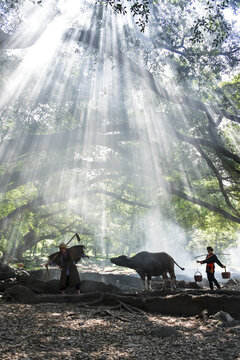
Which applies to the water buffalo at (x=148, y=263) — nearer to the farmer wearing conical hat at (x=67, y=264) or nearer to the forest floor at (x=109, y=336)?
the farmer wearing conical hat at (x=67, y=264)

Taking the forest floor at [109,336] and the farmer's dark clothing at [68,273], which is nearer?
the forest floor at [109,336]

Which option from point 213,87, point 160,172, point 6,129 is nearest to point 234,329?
point 213,87

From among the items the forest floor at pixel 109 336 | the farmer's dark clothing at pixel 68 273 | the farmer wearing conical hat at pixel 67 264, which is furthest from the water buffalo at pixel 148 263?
the forest floor at pixel 109 336

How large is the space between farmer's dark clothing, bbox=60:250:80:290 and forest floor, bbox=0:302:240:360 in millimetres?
Answer: 3157

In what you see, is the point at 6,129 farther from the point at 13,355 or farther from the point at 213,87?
the point at 13,355

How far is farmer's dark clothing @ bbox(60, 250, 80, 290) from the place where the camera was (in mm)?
12523

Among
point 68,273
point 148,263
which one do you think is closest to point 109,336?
point 68,273

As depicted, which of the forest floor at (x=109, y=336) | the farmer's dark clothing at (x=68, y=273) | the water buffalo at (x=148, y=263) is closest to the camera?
the forest floor at (x=109, y=336)

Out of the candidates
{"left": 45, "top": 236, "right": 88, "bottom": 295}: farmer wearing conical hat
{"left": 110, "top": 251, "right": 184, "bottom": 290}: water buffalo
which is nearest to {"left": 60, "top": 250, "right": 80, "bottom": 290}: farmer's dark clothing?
{"left": 45, "top": 236, "right": 88, "bottom": 295}: farmer wearing conical hat

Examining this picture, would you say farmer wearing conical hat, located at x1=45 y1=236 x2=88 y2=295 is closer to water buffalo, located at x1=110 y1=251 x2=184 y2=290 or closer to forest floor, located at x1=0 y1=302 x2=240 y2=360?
water buffalo, located at x1=110 y1=251 x2=184 y2=290

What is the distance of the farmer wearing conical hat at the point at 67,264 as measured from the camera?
12539 mm

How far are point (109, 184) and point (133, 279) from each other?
12.9 metres

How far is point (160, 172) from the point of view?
21562 millimetres

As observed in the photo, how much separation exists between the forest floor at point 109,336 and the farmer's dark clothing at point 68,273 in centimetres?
316
